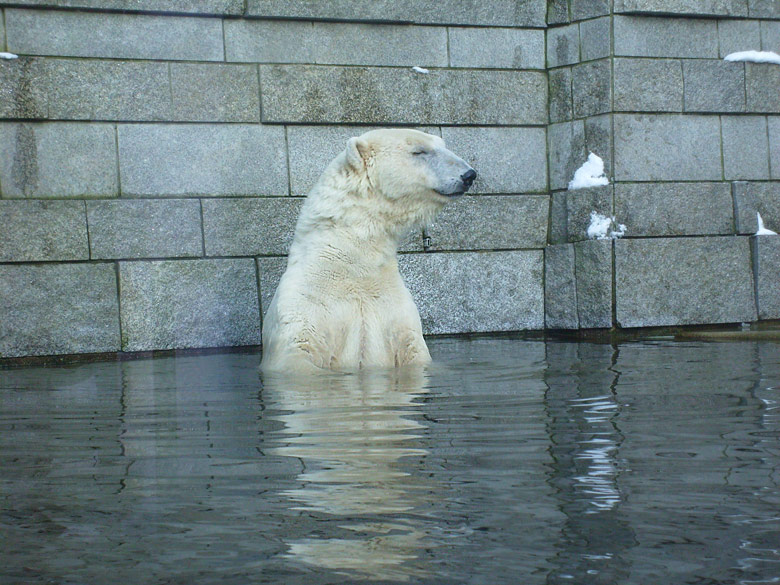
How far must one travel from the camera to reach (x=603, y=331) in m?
9.30

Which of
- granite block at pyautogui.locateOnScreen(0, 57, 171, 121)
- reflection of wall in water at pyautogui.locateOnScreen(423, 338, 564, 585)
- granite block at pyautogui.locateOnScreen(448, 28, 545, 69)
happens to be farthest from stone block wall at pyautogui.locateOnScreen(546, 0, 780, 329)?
reflection of wall in water at pyautogui.locateOnScreen(423, 338, 564, 585)

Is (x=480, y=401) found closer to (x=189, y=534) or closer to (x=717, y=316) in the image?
(x=189, y=534)

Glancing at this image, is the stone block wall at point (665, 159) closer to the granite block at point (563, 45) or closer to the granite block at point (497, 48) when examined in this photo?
Answer: the granite block at point (563, 45)

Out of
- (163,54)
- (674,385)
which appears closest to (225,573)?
(674,385)

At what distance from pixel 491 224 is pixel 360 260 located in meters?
3.09

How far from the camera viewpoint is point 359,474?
10.1 ft

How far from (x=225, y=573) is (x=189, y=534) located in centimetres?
32

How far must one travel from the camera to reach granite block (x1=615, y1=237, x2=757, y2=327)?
919cm

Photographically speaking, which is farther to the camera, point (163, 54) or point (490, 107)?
point (490, 107)

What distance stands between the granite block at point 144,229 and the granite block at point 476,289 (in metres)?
1.79

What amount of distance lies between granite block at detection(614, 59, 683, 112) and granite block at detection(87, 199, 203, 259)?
361 centimetres

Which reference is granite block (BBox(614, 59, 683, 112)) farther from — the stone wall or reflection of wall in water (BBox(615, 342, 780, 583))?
reflection of wall in water (BBox(615, 342, 780, 583))

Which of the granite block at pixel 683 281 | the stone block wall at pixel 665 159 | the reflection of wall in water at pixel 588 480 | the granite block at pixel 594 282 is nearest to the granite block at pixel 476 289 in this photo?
the stone block wall at pixel 665 159

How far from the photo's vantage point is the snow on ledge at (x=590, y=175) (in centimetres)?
932
